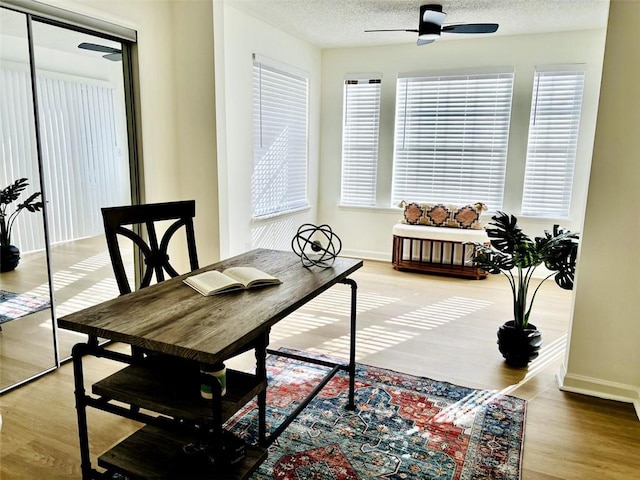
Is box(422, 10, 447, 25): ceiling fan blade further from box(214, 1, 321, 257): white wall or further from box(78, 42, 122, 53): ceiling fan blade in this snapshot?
box(78, 42, 122, 53): ceiling fan blade

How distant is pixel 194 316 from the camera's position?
5.22 ft

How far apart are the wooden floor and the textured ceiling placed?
2.57 meters

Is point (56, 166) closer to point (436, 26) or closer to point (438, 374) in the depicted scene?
point (438, 374)

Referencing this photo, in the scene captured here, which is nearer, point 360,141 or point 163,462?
point 163,462

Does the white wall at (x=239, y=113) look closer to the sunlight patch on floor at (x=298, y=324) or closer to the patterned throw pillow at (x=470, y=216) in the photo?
the sunlight patch on floor at (x=298, y=324)

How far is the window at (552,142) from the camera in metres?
4.84

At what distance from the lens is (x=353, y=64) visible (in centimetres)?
570

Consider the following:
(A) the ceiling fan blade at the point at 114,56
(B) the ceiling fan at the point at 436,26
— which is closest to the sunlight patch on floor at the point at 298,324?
(A) the ceiling fan blade at the point at 114,56

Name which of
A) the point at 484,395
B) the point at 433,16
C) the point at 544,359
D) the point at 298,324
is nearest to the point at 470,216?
the point at 433,16

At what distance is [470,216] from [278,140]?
2293mm

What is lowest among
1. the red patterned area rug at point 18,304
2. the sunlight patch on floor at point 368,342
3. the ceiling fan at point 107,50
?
the sunlight patch on floor at point 368,342

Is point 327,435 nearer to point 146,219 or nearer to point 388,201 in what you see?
point 146,219

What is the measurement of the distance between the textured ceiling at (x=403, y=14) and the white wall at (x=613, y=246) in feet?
5.45

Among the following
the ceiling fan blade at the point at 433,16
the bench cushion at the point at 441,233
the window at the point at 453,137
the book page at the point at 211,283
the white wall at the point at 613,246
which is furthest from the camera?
the window at the point at 453,137
